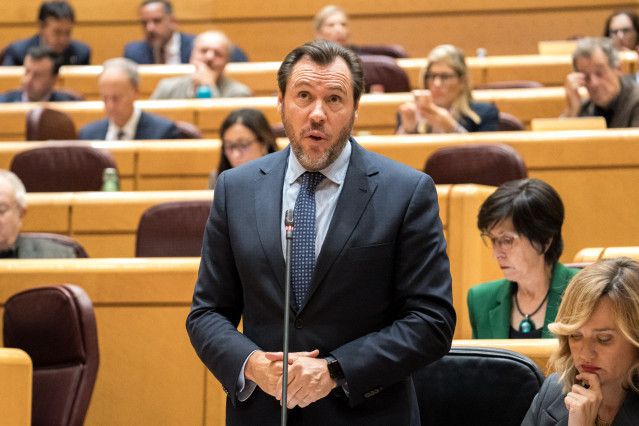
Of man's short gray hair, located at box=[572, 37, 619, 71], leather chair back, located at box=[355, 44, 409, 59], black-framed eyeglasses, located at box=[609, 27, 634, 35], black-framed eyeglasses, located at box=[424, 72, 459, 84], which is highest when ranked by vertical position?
black-framed eyeglasses, located at box=[609, 27, 634, 35]

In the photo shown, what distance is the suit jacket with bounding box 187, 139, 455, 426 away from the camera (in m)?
0.93

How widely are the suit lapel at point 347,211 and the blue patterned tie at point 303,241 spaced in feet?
0.06

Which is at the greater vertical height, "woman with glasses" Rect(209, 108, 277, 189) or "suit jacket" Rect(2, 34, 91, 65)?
"suit jacket" Rect(2, 34, 91, 65)

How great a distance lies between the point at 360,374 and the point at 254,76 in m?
2.83

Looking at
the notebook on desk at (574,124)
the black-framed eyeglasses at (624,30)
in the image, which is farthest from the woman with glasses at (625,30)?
the notebook on desk at (574,124)

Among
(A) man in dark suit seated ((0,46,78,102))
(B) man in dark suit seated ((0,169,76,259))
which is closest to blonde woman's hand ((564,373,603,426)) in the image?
(B) man in dark suit seated ((0,169,76,259))

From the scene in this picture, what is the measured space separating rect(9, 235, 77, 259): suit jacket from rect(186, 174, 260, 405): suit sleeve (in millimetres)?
993

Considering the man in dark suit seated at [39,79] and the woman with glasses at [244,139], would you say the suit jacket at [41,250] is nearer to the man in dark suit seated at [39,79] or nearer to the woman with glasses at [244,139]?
the woman with glasses at [244,139]

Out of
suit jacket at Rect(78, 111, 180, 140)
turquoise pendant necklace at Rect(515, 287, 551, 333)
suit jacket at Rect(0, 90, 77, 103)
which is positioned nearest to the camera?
turquoise pendant necklace at Rect(515, 287, 551, 333)

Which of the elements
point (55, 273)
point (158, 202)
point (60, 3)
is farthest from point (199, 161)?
point (60, 3)

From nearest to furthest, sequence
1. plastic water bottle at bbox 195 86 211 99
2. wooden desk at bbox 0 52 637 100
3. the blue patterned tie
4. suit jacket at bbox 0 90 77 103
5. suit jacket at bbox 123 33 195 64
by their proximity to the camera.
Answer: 1. the blue patterned tie
2. plastic water bottle at bbox 195 86 211 99
3. suit jacket at bbox 0 90 77 103
4. wooden desk at bbox 0 52 637 100
5. suit jacket at bbox 123 33 195 64

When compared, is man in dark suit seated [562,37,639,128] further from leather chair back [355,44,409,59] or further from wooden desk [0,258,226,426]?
wooden desk [0,258,226,426]

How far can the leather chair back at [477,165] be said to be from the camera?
6.70ft

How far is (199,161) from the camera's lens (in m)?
2.64
